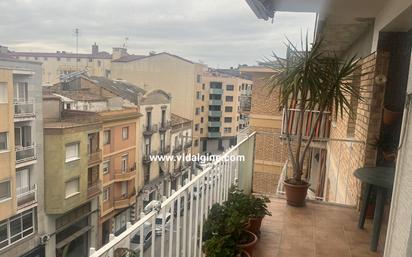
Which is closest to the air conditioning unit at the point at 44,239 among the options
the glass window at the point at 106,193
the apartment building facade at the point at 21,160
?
the apartment building facade at the point at 21,160

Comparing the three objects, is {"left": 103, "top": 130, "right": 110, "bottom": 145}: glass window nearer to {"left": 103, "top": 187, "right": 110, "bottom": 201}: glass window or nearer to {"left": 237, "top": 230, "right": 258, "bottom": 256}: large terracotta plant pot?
{"left": 103, "top": 187, "right": 110, "bottom": 201}: glass window

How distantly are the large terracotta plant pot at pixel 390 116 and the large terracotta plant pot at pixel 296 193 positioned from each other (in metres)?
1.00

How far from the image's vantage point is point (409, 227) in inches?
42.8

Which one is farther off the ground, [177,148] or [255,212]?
[255,212]

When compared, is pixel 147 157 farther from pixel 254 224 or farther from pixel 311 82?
pixel 254 224

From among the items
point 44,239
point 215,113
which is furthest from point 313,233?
point 215,113

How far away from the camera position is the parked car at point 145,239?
1.04 meters

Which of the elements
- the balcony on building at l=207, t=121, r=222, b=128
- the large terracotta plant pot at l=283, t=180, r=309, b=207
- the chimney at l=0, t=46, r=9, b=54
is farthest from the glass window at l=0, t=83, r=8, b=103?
the balcony on building at l=207, t=121, r=222, b=128

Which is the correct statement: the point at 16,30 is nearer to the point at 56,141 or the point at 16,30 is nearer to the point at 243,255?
the point at 56,141

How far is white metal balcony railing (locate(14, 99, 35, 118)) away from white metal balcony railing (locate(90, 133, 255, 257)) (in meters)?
2.89

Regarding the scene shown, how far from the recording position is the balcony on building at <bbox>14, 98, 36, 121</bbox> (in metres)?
3.86

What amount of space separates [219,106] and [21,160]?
22622 mm

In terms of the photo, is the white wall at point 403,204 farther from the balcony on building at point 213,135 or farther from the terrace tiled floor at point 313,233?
the balcony on building at point 213,135

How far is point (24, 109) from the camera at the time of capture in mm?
4055
